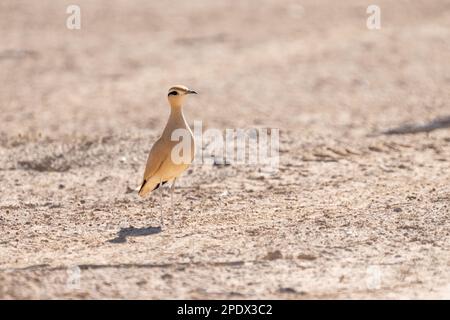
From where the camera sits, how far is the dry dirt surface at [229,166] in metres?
6.96

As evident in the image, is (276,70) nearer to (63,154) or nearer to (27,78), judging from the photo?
(27,78)

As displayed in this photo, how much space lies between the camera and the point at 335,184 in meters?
9.85

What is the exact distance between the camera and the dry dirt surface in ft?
22.9

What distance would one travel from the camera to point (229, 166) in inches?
420

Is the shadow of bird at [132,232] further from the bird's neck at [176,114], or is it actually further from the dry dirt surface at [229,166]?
the bird's neck at [176,114]

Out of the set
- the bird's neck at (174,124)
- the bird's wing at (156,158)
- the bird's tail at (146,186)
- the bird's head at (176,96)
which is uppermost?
the bird's head at (176,96)

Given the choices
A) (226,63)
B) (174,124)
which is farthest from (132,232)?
(226,63)

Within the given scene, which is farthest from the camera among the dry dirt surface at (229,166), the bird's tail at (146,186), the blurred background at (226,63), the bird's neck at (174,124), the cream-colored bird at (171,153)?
the blurred background at (226,63)

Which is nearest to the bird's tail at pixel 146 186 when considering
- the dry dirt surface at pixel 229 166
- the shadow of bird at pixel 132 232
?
the dry dirt surface at pixel 229 166

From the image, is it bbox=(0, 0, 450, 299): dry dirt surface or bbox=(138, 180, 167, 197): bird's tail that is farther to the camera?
bbox=(138, 180, 167, 197): bird's tail

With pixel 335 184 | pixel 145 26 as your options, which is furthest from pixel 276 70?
pixel 335 184

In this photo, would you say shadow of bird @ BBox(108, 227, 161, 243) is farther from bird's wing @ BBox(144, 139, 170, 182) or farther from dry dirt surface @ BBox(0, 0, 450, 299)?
bird's wing @ BBox(144, 139, 170, 182)

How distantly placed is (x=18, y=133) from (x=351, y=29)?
35.2ft

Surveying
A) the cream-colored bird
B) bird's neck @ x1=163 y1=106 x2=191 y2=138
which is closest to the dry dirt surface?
the cream-colored bird
